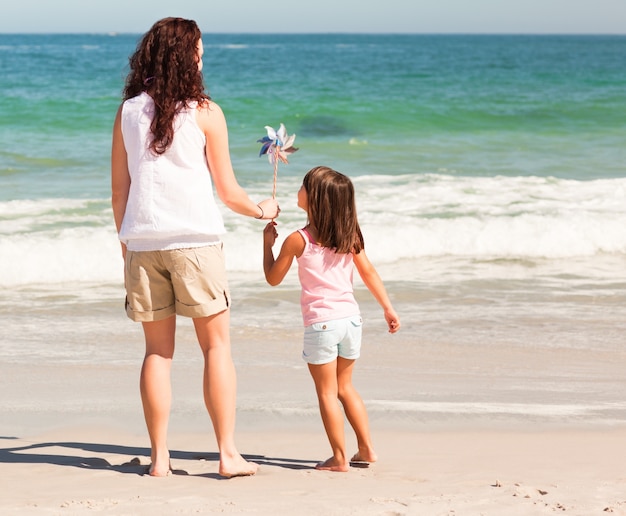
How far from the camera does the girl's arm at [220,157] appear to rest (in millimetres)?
3102

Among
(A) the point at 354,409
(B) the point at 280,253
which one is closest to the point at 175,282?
(B) the point at 280,253

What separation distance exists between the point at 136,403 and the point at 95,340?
130cm

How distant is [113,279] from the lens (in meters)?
7.51

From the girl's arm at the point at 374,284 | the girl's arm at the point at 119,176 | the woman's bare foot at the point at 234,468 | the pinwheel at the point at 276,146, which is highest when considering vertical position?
the pinwheel at the point at 276,146

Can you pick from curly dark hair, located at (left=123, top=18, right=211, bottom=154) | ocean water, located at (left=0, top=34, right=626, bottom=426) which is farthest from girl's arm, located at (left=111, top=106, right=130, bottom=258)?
ocean water, located at (left=0, top=34, right=626, bottom=426)

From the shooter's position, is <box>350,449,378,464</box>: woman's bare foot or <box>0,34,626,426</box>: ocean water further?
<box>0,34,626,426</box>: ocean water

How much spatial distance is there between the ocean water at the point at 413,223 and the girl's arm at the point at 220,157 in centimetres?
157

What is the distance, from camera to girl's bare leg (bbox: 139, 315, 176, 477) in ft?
10.8

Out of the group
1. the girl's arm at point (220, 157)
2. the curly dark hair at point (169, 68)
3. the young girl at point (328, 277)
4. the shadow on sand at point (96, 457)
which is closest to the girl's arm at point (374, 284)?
the young girl at point (328, 277)

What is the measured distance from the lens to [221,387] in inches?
130

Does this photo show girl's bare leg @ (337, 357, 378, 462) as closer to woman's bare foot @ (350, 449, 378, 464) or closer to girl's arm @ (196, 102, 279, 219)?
woman's bare foot @ (350, 449, 378, 464)

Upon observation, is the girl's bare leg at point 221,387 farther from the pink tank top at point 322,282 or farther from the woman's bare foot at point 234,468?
the pink tank top at point 322,282

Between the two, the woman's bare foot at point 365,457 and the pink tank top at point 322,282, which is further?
the woman's bare foot at point 365,457

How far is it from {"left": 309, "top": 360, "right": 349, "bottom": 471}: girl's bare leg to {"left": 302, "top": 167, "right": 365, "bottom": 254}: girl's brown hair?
45 cm
